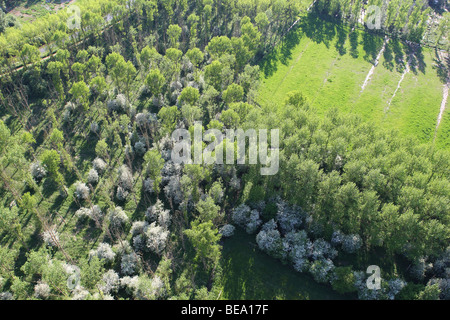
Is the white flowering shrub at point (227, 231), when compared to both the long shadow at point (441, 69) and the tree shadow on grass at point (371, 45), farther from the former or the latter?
the long shadow at point (441, 69)

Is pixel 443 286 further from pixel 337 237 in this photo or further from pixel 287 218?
pixel 287 218

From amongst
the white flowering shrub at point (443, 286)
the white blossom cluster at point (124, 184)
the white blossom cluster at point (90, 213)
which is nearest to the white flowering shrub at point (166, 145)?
the white blossom cluster at point (124, 184)

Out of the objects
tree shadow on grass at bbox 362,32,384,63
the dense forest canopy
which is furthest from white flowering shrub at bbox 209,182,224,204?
tree shadow on grass at bbox 362,32,384,63

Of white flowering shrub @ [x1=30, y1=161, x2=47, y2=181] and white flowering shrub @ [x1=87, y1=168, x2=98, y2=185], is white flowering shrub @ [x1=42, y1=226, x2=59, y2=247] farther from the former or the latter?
white flowering shrub @ [x1=30, y1=161, x2=47, y2=181]

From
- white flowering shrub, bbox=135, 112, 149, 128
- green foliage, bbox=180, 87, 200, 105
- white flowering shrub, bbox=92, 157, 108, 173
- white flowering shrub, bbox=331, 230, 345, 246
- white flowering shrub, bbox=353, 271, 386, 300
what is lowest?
white flowering shrub, bbox=353, 271, 386, 300

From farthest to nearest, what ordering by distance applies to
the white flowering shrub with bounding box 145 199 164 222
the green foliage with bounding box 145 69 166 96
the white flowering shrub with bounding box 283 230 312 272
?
the green foliage with bounding box 145 69 166 96
the white flowering shrub with bounding box 145 199 164 222
the white flowering shrub with bounding box 283 230 312 272

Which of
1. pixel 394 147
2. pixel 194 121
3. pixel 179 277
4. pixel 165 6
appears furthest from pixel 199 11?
pixel 179 277
